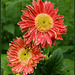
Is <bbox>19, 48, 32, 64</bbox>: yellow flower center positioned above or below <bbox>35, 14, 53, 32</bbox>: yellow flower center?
below

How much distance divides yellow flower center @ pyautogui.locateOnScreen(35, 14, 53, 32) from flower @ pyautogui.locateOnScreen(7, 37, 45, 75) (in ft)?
0.31

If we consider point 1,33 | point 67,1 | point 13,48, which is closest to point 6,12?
point 1,33

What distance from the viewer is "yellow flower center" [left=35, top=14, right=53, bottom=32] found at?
2.31ft

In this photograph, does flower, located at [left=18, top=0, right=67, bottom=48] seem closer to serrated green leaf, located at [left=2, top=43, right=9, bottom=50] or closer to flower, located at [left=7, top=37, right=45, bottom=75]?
flower, located at [left=7, top=37, right=45, bottom=75]

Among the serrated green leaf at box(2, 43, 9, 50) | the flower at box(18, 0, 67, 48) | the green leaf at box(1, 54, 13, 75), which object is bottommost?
the green leaf at box(1, 54, 13, 75)

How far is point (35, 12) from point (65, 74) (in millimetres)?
410

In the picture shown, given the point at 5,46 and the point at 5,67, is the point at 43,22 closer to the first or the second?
the point at 5,67

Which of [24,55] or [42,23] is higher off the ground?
[42,23]

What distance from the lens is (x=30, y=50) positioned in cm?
73

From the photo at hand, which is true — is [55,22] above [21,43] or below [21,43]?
above

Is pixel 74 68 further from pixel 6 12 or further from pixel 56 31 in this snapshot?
pixel 6 12

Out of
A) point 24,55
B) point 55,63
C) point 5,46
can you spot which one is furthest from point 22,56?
point 5,46

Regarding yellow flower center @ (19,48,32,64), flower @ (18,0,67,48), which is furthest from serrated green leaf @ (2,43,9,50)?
flower @ (18,0,67,48)

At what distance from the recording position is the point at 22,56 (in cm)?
77
